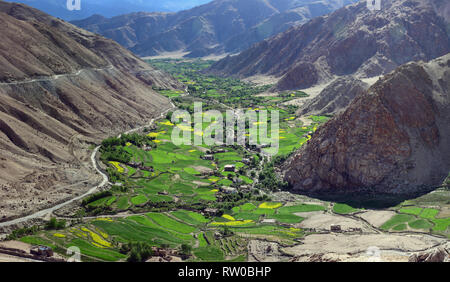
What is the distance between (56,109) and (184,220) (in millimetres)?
35147

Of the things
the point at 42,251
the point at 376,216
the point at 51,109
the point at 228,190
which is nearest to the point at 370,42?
the point at 228,190

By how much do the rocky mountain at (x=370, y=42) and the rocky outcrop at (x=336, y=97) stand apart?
32893 millimetres

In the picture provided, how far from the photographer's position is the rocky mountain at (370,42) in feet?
421

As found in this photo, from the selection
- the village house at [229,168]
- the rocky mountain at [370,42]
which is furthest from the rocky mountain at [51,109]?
the rocky mountain at [370,42]

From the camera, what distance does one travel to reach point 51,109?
216 ft

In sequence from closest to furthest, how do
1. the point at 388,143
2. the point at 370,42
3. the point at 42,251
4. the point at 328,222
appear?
the point at 42,251, the point at 328,222, the point at 388,143, the point at 370,42

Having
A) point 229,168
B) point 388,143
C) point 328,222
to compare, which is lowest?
point 328,222

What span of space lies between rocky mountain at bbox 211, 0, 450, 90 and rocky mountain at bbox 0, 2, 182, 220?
57362mm

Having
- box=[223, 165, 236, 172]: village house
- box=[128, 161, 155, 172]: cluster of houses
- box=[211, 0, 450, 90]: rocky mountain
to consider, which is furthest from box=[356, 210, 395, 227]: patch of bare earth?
box=[211, 0, 450, 90]: rocky mountain

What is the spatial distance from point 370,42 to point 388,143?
9677 cm

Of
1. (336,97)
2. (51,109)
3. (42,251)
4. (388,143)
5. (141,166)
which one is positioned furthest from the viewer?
(336,97)

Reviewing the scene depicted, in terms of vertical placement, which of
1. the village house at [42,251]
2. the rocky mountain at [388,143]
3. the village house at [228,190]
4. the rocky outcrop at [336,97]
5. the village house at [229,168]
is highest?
the rocky outcrop at [336,97]

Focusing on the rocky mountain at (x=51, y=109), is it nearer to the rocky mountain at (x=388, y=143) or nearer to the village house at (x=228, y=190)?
the village house at (x=228, y=190)

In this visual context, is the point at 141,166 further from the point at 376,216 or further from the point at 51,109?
the point at 376,216
